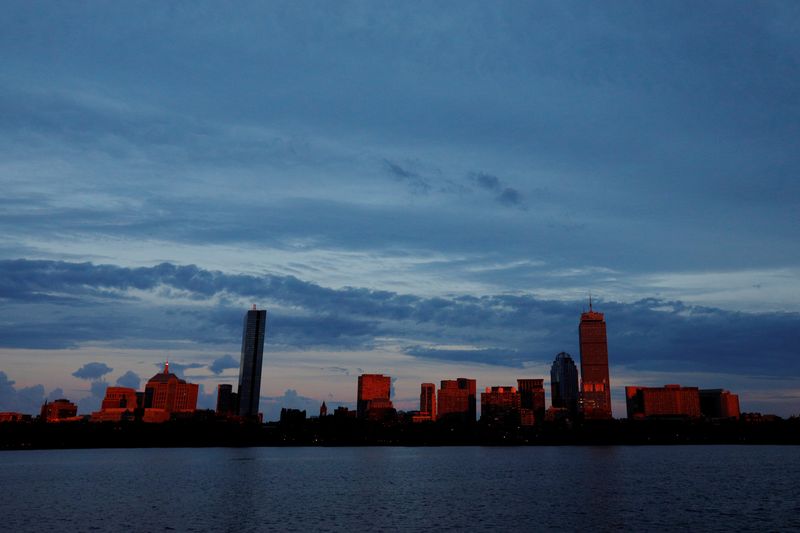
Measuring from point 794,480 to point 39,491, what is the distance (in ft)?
527

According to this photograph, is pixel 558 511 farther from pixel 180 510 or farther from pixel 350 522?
pixel 180 510

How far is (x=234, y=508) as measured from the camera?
310 feet

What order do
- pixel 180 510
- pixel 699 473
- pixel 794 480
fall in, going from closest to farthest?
pixel 180 510, pixel 794 480, pixel 699 473

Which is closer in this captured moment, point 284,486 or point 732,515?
point 732,515

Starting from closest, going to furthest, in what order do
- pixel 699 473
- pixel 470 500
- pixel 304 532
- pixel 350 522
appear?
1. pixel 304 532
2. pixel 350 522
3. pixel 470 500
4. pixel 699 473

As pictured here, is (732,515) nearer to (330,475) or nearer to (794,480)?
(794,480)

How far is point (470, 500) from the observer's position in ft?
343

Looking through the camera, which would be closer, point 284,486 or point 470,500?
point 470,500

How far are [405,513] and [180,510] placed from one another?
3333 cm

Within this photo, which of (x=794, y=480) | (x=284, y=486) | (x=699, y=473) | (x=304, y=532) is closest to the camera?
(x=304, y=532)

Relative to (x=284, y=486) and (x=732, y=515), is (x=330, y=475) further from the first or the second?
(x=732, y=515)

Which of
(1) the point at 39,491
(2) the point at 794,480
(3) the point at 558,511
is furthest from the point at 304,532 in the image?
(2) the point at 794,480

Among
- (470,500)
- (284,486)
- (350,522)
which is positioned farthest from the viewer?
(284,486)

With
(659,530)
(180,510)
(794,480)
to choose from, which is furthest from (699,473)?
(180,510)
